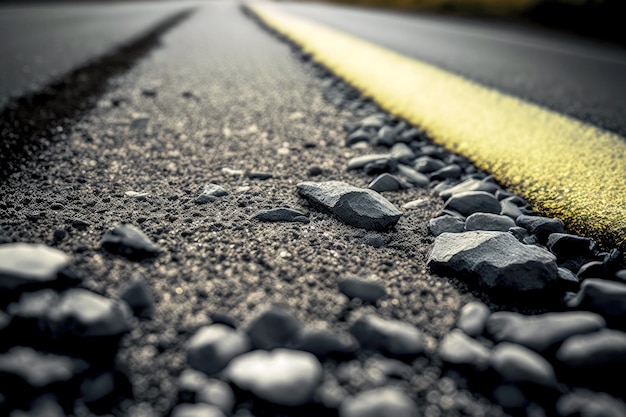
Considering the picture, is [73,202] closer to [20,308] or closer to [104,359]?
[20,308]

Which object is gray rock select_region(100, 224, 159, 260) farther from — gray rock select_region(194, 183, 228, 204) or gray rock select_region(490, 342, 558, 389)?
gray rock select_region(490, 342, 558, 389)

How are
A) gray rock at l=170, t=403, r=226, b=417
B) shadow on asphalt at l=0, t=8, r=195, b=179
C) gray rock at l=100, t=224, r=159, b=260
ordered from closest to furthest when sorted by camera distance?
gray rock at l=170, t=403, r=226, b=417
gray rock at l=100, t=224, r=159, b=260
shadow on asphalt at l=0, t=8, r=195, b=179

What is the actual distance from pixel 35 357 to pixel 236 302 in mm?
444

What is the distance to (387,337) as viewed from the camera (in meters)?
0.99

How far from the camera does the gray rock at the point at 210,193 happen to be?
1.70m

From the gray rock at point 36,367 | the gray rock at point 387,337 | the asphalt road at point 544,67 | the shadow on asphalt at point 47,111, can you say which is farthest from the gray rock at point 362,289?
the asphalt road at point 544,67

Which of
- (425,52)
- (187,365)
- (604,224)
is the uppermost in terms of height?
(425,52)

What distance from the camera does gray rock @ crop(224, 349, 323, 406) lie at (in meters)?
0.83

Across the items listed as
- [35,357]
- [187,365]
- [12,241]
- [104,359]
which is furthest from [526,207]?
[12,241]

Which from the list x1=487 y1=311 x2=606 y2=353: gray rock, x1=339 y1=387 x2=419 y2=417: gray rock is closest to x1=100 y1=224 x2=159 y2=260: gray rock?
x1=339 y1=387 x2=419 y2=417: gray rock

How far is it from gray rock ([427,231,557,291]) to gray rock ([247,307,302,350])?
0.54m

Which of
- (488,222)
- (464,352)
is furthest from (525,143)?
(464,352)

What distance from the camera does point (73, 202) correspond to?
162 centimetres

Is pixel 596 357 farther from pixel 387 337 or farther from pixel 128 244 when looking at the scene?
pixel 128 244
